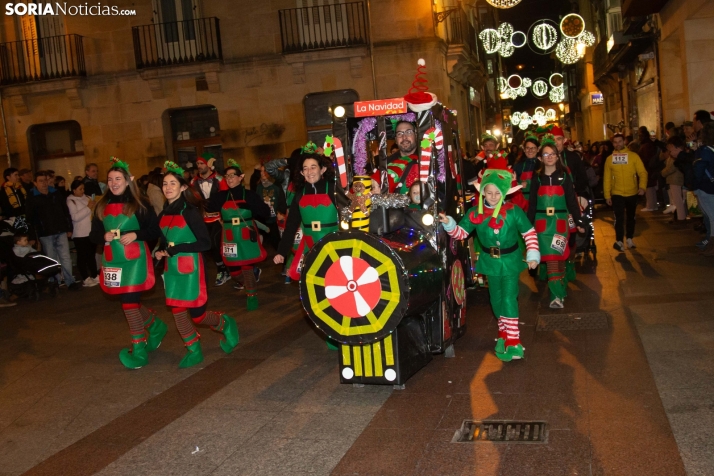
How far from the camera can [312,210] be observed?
784 cm

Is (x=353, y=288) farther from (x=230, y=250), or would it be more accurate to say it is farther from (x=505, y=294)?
(x=230, y=250)

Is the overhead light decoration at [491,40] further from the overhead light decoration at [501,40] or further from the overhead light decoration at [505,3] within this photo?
the overhead light decoration at [505,3]

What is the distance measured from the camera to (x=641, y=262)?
11.2 m

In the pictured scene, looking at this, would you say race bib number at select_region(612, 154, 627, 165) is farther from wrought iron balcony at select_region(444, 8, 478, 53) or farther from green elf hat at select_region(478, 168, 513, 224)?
wrought iron balcony at select_region(444, 8, 478, 53)

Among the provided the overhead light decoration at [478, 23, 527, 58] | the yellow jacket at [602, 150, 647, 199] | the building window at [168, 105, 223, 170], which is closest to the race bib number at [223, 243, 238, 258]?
the yellow jacket at [602, 150, 647, 199]

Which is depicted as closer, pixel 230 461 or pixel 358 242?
pixel 230 461

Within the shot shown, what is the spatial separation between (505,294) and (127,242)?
11.4 feet

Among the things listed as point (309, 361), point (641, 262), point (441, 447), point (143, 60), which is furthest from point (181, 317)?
point (143, 60)

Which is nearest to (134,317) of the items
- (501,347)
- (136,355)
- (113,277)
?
(136,355)

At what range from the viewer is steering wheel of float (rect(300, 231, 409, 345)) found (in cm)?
553

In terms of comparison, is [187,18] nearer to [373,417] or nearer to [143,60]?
[143,60]

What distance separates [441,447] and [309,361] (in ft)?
8.41

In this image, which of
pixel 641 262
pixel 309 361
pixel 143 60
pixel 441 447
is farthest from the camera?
pixel 143 60

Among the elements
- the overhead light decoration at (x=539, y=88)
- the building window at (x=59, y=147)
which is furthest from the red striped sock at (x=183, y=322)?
the overhead light decoration at (x=539, y=88)
